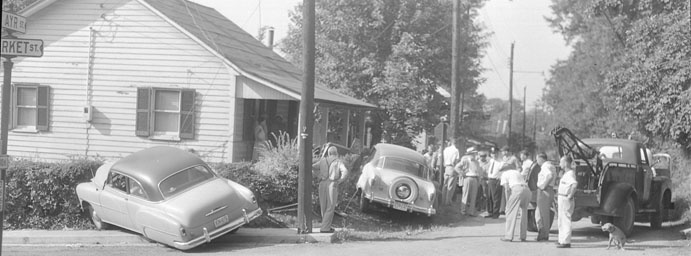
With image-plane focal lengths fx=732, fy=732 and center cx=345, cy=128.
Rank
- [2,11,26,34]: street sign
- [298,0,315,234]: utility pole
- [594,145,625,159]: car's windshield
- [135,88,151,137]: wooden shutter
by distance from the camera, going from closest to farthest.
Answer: [2,11,26,34]: street sign, [298,0,315,234]: utility pole, [594,145,625,159]: car's windshield, [135,88,151,137]: wooden shutter

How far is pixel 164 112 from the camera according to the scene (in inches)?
757

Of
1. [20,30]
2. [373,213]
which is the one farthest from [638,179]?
[20,30]

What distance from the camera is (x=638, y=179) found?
1451cm

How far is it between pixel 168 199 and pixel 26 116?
9.93m

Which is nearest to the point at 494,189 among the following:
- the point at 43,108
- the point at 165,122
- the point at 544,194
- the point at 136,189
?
the point at 544,194

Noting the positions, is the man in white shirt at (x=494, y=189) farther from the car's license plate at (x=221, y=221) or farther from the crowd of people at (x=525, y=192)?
the car's license plate at (x=221, y=221)

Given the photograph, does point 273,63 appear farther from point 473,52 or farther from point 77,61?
point 473,52

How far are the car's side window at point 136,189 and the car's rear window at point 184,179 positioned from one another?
359mm

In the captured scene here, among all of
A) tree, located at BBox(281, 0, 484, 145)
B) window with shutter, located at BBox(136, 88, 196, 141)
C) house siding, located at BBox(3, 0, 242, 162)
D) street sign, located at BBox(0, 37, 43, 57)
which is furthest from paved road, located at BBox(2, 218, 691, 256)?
tree, located at BBox(281, 0, 484, 145)

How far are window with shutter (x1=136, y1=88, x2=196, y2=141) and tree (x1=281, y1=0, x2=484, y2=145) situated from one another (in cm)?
1135

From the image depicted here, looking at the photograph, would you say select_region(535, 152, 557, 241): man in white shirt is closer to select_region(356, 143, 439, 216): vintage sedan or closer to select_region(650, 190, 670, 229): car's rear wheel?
select_region(356, 143, 439, 216): vintage sedan

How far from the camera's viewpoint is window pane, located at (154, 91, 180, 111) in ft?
63.2

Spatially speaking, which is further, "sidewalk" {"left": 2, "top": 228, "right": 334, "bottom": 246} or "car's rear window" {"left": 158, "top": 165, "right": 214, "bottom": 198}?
"sidewalk" {"left": 2, "top": 228, "right": 334, "bottom": 246}

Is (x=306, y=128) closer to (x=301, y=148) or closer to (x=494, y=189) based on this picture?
(x=301, y=148)
